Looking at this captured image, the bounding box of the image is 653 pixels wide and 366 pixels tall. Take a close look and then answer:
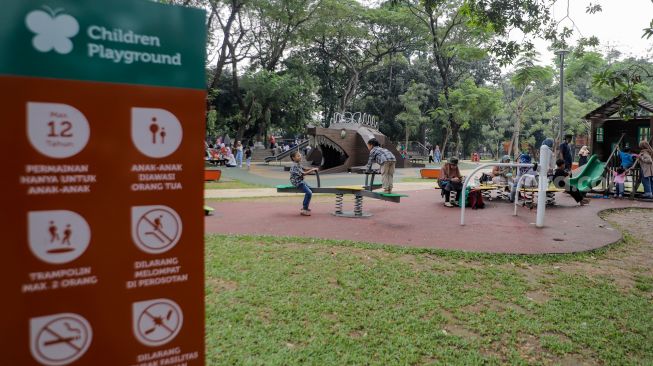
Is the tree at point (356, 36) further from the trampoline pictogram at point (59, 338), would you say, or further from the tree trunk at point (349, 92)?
the trampoline pictogram at point (59, 338)

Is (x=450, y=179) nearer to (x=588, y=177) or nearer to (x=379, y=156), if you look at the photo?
(x=379, y=156)

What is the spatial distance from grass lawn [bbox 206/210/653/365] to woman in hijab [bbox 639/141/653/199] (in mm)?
7748

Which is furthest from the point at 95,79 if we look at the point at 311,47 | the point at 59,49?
the point at 311,47

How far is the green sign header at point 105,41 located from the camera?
4.44 ft

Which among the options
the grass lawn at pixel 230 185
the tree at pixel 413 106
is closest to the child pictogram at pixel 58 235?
the grass lawn at pixel 230 185

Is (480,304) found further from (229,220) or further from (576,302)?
(229,220)

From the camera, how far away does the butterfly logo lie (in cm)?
137

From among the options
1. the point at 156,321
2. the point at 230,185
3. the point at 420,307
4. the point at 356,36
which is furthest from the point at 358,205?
the point at 356,36

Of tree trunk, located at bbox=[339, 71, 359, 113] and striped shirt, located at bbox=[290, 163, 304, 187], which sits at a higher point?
tree trunk, located at bbox=[339, 71, 359, 113]

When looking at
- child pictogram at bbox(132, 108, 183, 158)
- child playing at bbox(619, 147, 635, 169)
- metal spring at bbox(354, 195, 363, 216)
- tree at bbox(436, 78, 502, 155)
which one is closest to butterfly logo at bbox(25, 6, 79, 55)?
child pictogram at bbox(132, 108, 183, 158)

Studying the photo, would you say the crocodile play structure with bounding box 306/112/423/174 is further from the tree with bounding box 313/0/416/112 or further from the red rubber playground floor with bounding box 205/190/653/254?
the red rubber playground floor with bounding box 205/190/653/254

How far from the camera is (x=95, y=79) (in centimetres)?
150

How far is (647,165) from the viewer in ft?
40.5

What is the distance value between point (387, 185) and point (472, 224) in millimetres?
1874
